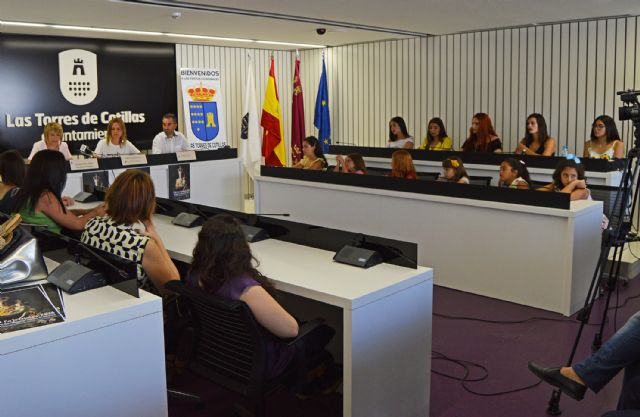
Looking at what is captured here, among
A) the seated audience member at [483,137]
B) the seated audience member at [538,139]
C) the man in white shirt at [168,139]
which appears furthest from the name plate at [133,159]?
the seated audience member at [538,139]

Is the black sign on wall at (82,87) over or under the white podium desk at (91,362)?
over

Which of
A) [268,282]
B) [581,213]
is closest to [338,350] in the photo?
[268,282]

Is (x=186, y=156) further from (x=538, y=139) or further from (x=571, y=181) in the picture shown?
(x=571, y=181)

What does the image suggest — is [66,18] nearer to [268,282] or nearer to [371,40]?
[371,40]

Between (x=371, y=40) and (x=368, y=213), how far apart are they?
4855mm

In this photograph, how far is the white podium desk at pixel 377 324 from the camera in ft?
9.13

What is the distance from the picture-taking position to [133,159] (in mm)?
7352

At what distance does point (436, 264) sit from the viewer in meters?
5.43

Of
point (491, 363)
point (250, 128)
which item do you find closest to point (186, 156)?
point (250, 128)

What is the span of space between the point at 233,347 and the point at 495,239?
2.83 meters

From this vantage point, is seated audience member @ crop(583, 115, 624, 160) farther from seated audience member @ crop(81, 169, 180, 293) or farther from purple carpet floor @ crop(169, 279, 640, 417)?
seated audience member @ crop(81, 169, 180, 293)

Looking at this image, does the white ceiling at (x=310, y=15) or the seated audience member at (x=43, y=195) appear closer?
the seated audience member at (x=43, y=195)

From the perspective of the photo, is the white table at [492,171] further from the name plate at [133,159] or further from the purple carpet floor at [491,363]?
the name plate at [133,159]

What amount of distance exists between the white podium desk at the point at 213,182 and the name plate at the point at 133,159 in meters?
0.12
